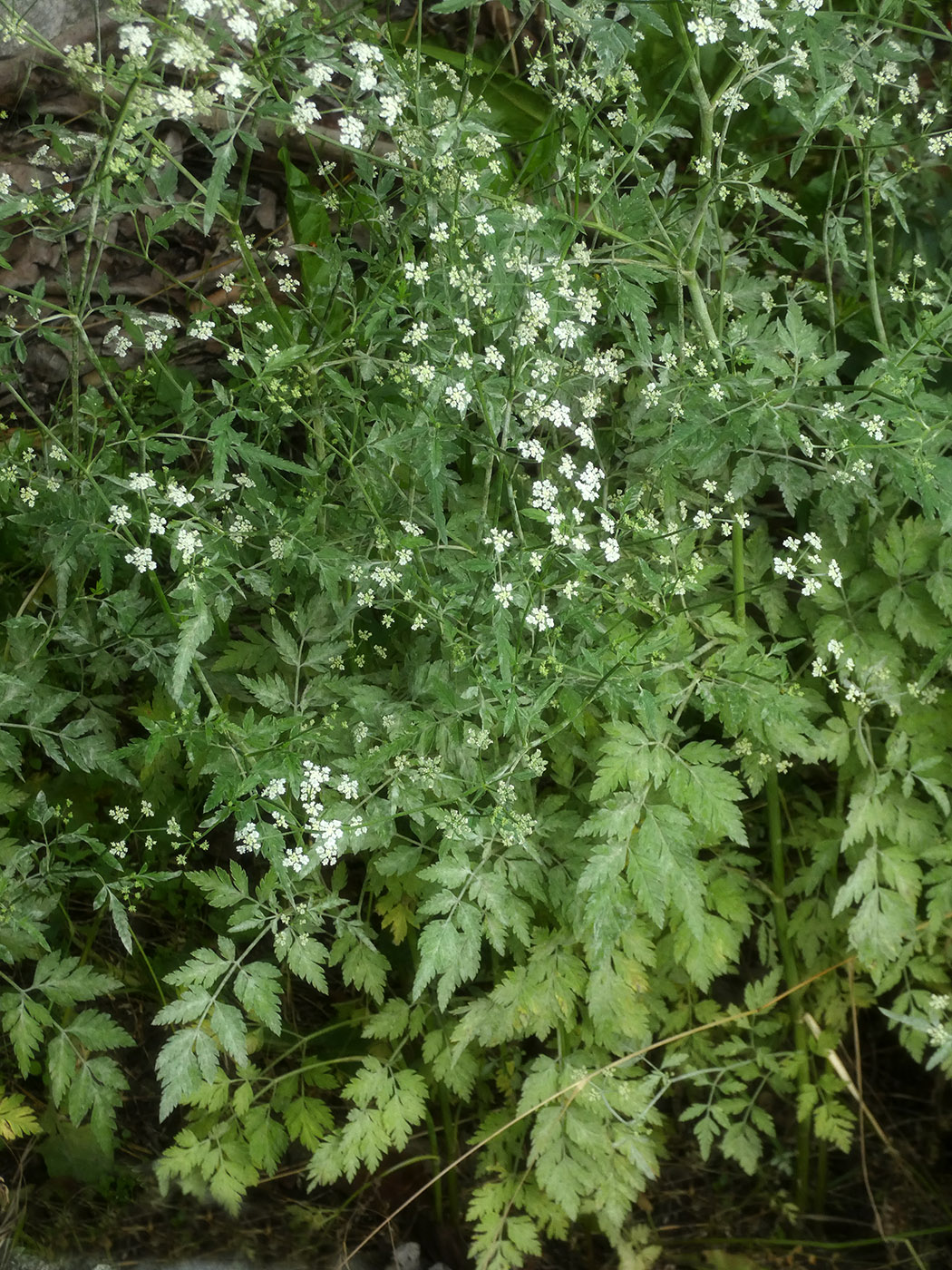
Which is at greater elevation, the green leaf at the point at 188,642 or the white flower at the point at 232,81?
the white flower at the point at 232,81

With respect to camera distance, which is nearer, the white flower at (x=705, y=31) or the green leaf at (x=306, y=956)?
the white flower at (x=705, y=31)

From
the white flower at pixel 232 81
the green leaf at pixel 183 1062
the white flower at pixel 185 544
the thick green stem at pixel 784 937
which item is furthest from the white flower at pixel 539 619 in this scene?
the green leaf at pixel 183 1062

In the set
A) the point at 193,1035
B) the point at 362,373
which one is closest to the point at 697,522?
the point at 362,373

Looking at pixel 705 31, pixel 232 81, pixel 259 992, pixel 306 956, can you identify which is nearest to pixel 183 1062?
pixel 259 992

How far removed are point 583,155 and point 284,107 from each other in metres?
0.71

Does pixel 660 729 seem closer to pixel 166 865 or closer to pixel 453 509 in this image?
pixel 453 509

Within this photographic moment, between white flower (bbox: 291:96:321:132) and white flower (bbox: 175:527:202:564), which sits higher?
white flower (bbox: 291:96:321:132)

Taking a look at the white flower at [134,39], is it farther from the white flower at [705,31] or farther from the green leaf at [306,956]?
the green leaf at [306,956]

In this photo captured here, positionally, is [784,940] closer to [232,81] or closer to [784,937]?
[784,937]

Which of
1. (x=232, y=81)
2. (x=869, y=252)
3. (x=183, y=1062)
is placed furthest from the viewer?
(x=869, y=252)

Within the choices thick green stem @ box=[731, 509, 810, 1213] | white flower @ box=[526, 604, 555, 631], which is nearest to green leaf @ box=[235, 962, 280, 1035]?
white flower @ box=[526, 604, 555, 631]

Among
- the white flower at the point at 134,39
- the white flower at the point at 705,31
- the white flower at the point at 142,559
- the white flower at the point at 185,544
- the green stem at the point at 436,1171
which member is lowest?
the green stem at the point at 436,1171

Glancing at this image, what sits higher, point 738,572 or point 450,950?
point 738,572

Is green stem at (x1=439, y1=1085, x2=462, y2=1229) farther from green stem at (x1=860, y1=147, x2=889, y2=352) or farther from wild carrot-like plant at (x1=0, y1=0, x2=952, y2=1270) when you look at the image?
green stem at (x1=860, y1=147, x2=889, y2=352)
